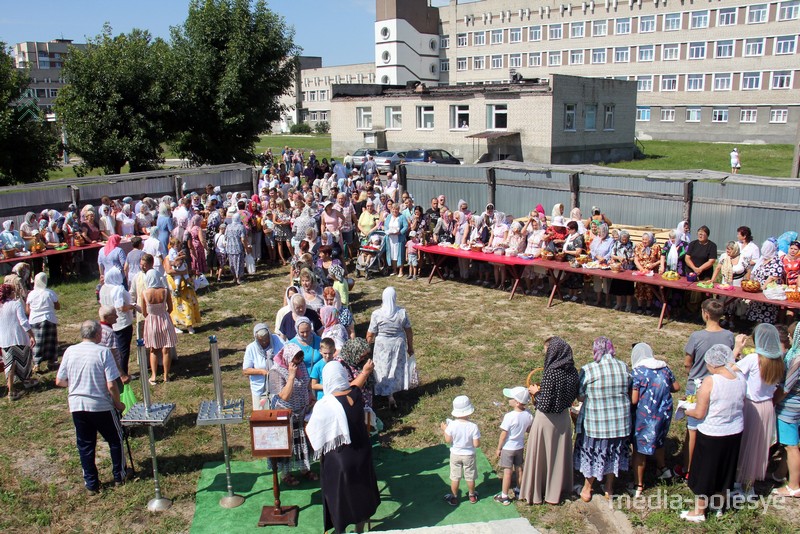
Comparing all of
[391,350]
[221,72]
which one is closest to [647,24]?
[221,72]

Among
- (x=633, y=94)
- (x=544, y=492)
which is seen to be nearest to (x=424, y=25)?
(x=633, y=94)

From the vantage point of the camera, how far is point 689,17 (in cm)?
5078

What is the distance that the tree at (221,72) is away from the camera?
2546cm

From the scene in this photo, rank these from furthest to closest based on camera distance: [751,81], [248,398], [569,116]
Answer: [751,81] → [569,116] → [248,398]

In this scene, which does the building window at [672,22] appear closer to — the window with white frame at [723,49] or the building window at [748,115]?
the window with white frame at [723,49]

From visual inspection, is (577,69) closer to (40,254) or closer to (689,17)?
(689,17)

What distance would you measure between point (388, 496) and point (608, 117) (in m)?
36.8

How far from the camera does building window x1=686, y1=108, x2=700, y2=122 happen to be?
2039 inches

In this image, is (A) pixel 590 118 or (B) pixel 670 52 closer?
(A) pixel 590 118

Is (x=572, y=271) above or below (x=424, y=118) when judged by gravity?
below

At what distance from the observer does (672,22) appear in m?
51.8

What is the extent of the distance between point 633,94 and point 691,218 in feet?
99.2

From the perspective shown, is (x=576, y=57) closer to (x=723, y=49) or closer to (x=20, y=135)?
(x=723, y=49)

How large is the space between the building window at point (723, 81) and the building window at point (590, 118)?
19.2 meters
